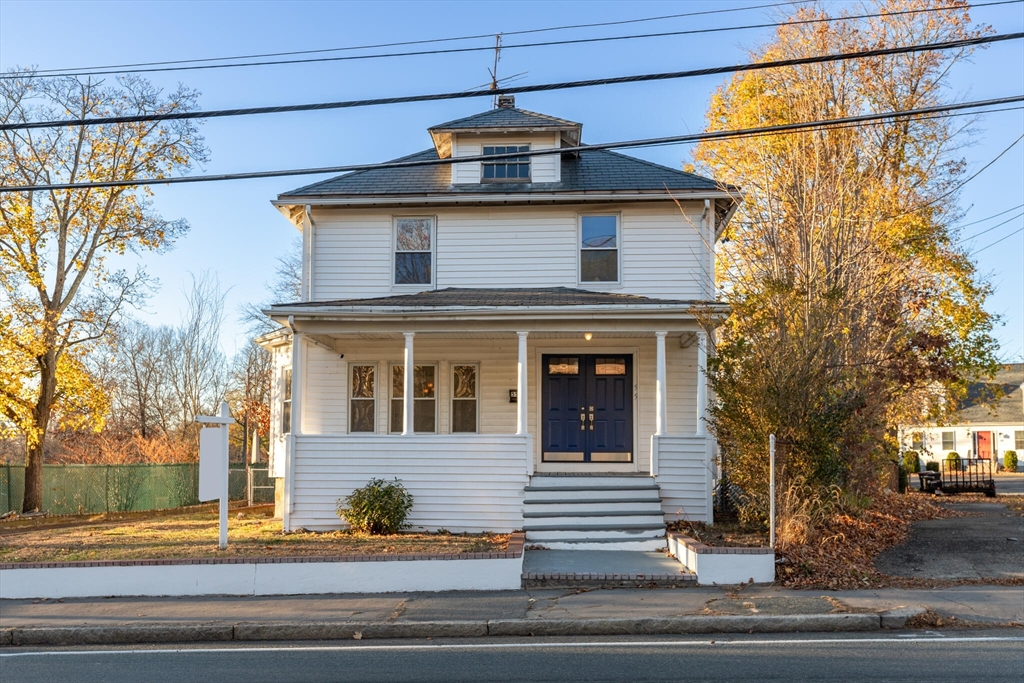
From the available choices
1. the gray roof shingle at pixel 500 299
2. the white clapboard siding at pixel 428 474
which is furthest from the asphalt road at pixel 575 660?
the gray roof shingle at pixel 500 299

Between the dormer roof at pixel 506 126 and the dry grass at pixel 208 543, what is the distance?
7.98m

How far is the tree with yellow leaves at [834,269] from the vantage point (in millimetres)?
12047

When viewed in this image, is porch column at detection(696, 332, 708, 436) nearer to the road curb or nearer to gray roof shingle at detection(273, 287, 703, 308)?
gray roof shingle at detection(273, 287, 703, 308)

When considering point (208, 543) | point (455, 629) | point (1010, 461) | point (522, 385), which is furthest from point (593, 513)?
point (1010, 461)

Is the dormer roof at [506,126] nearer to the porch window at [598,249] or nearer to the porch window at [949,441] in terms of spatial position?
the porch window at [598,249]

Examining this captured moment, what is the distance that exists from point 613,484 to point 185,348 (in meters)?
35.1

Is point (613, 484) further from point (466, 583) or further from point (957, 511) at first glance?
point (957, 511)

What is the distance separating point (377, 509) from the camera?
44.9ft

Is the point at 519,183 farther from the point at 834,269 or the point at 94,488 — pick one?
the point at 94,488

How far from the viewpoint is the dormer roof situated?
1698cm

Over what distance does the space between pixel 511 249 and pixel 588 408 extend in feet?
11.1

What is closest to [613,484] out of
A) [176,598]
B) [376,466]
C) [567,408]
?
[567,408]

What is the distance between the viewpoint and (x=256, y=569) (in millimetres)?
10625

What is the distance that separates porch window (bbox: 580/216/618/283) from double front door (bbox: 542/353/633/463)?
5.05ft
